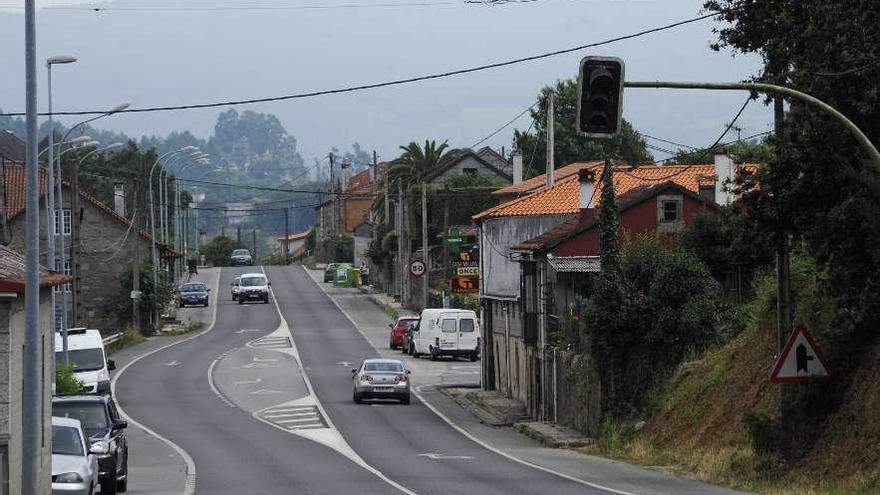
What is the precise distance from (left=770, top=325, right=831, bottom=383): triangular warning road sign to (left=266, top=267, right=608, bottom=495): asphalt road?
377 centimetres

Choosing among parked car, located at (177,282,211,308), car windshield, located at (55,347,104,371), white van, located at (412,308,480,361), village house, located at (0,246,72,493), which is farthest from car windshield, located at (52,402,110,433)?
parked car, located at (177,282,211,308)

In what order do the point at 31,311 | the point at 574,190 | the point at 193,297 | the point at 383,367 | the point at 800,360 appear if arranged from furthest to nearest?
the point at 193,297 < the point at 574,190 < the point at 383,367 < the point at 800,360 < the point at 31,311

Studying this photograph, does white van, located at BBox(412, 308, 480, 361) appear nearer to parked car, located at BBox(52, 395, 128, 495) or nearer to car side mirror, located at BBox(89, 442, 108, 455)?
parked car, located at BBox(52, 395, 128, 495)

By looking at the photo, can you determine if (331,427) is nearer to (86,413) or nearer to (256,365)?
(86,413)

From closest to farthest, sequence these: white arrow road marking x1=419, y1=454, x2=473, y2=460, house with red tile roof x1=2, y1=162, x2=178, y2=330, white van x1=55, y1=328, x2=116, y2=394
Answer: white arrow road marking x1=419, y1=454, x2=473, y2=460 < white van x1=55, y1=328, x2=116, y2=394 < house with red tile roof x1=2, y1=162, x2=178, y2=330

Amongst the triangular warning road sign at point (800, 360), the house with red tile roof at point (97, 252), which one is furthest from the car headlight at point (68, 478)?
the house with red tile roof at point (97, 252)

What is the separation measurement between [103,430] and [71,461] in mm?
3574

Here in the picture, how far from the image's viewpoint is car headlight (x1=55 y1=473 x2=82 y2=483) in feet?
74.8

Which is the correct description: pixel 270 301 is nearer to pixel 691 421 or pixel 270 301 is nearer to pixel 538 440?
pixel 538 440

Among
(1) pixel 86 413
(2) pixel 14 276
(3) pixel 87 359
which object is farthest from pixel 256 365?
(2) pixel 14 276

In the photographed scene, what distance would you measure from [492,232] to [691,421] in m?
25.1

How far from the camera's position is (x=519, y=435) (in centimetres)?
4275

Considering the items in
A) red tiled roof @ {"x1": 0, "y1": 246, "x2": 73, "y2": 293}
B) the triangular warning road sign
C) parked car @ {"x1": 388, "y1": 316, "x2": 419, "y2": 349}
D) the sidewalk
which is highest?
red tiled roof @ {"x1": 0, "y1": 246, "x2": 73, "y2": 293}

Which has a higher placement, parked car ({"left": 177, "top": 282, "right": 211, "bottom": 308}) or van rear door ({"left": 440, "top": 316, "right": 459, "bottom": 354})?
parked car ({"left": 177, "top": 282, "right": 211, "bottom": 308})
